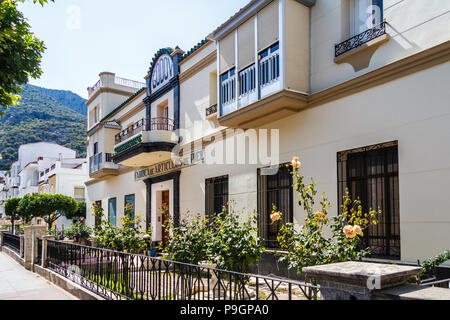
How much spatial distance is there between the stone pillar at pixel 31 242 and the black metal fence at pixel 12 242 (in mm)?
3729

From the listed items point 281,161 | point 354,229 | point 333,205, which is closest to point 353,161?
point 333,205

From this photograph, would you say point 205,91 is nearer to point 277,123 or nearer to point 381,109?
point 277,123

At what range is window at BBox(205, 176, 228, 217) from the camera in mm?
11708

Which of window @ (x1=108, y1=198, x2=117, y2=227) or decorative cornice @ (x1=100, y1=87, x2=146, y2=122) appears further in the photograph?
window @ (x1=108, y1=198, x2=117, y2=227)

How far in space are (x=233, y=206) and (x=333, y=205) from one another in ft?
11.5

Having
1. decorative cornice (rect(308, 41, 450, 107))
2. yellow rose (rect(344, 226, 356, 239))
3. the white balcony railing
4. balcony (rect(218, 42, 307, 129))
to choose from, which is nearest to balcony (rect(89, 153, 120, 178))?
the white balcony railing

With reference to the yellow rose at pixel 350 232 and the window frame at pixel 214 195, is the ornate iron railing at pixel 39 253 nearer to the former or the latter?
the window frame at pixel 214 195

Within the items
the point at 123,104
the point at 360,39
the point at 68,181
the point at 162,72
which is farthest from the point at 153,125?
the point at 68,181

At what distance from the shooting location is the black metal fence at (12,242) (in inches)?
640

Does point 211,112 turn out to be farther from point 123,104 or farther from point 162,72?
point 123,104

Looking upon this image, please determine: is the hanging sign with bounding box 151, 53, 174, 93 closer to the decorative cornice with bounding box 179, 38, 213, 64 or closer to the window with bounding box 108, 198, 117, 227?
the decorative cornice with bounding box 179, 38, 213, 64

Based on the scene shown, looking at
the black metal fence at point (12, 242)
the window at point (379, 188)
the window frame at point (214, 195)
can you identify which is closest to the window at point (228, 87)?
the window frame at point (214, 195)

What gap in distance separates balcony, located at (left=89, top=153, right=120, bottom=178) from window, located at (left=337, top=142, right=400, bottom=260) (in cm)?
1354

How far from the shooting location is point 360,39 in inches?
304
